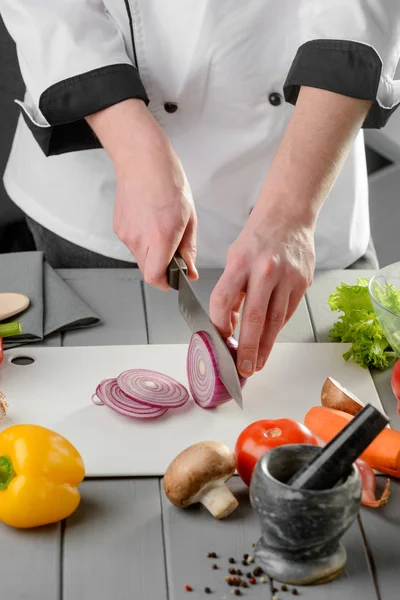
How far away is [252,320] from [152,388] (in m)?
0.20

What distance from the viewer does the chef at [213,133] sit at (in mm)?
1458

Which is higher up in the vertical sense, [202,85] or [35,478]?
[202,85]

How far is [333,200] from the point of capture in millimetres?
1869

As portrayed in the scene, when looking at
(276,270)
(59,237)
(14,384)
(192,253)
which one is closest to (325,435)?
(276,270)

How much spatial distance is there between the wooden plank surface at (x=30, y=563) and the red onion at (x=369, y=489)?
0.42 metres

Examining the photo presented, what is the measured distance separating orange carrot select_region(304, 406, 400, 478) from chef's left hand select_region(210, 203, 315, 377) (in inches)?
5.3

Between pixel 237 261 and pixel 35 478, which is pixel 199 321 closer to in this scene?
pixel 237 261

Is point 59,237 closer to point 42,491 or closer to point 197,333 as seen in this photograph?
point 197,333

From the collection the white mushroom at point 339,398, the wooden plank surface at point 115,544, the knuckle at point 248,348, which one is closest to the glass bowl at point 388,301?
the white mushroom at point 339,398

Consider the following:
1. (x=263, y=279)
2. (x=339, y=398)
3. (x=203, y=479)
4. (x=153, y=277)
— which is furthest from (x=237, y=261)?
(x=203, y=479)

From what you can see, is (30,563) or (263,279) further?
(263,279)

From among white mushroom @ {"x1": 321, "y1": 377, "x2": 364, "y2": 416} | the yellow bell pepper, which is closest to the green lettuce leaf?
white mushroom @ {"x1": 321, "y1": 377, "x2": 364, "y2": 416}

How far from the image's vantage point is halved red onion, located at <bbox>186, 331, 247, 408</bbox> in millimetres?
1402

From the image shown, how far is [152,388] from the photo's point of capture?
143 centimetres
